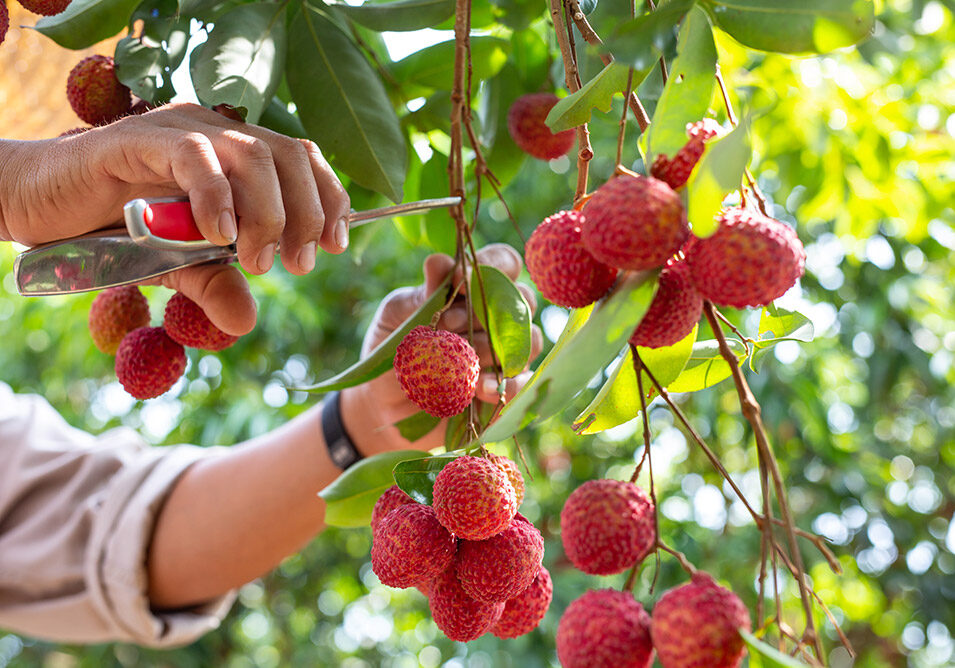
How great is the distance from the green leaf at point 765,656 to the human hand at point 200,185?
0.28 meters

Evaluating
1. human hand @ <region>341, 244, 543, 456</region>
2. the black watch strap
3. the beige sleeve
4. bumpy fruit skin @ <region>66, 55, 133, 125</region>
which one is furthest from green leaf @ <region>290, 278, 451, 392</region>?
the beige sleeve

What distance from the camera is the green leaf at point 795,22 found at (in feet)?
0.99

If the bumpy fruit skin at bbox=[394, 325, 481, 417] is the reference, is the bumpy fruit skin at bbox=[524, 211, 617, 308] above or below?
above

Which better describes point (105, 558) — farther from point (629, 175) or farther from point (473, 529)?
point (629, 175)

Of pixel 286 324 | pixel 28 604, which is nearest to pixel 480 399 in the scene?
pixel 28 604

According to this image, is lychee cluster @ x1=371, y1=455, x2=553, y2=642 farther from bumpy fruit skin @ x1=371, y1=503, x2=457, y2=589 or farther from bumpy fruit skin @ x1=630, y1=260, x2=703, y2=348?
bumpy fruit skin @ x1=630, y1=260, x2=703, y2=348

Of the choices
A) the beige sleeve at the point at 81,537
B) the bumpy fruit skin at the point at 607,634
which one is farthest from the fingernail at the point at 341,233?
the beige sleeve at the point at 81,537

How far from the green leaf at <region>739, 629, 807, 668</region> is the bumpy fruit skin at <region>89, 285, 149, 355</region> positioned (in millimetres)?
484

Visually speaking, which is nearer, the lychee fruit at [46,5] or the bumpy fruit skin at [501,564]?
the bumpy fruit skin at [501,564]

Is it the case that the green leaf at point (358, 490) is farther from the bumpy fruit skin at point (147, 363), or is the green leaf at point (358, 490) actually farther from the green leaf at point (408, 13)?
the green leaf at point (408, 13)

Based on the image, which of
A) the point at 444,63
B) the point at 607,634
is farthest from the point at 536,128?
the point at 607,634

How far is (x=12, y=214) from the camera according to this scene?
0.45 m

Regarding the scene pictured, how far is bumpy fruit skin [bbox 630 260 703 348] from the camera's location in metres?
0.29

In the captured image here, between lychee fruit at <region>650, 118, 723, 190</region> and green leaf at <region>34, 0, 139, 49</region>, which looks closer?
lychee fruit at <region>650, 118, 723, 190</region>
